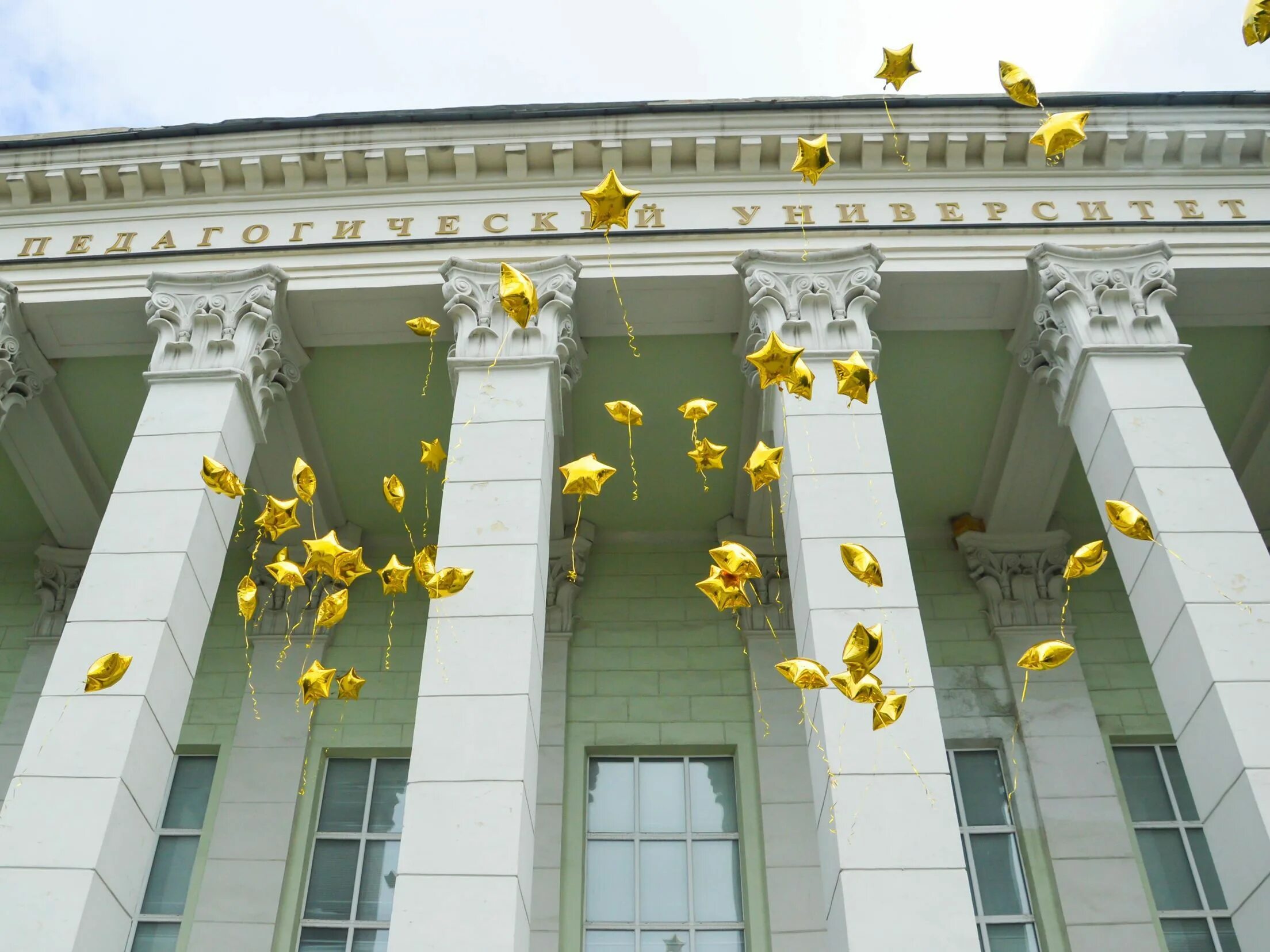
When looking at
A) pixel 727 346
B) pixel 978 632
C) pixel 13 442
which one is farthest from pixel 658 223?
pixel 13 442

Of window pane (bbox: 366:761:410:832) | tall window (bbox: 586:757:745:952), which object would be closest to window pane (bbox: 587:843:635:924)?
tall window (bbox: 586:757:745:952)

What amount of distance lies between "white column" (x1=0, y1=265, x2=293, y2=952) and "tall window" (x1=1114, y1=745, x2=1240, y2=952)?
10370 mm

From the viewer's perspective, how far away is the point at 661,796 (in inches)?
542

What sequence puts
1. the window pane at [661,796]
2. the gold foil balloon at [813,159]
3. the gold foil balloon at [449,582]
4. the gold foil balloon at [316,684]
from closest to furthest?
the gold foil balloon at [449,582]
the gold foil balloon at [813,159]
the gold foil balloon at [316,684]
the window pane at [661,796]

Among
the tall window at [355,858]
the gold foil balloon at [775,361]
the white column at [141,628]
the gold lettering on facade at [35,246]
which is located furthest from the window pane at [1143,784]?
the gold lettering on facade at [35,246]

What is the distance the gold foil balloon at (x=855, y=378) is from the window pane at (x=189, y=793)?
8.94 meters

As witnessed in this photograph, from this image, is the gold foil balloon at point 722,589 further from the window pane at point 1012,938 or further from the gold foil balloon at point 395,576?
the window pane at point 1012,938

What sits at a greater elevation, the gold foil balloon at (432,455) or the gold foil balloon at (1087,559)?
the gold foil balloon at (432,455)

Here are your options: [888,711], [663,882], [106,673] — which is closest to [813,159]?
[888,711]

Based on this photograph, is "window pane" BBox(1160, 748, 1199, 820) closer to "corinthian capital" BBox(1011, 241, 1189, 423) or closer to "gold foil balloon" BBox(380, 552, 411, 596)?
"corinthian capital" BBox(1011, 241, 1189, 423)

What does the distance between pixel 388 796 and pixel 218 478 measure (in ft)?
16.9

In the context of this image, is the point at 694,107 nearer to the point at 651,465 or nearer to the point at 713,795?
the point at 651,465

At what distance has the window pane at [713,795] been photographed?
13531 millimetres

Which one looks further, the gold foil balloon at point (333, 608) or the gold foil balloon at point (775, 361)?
the gold foil balloon at point (333, 608)
